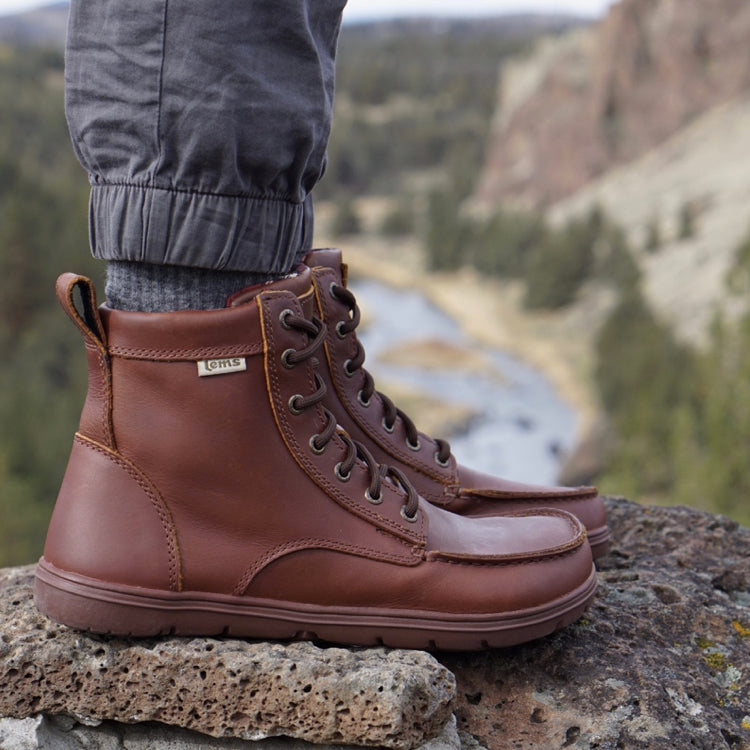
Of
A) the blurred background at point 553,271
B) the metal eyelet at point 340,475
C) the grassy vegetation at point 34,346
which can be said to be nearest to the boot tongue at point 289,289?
the metal eyelet at point 340,475

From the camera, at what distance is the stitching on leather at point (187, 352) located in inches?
54.9

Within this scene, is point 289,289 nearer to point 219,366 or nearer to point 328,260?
point 219,366

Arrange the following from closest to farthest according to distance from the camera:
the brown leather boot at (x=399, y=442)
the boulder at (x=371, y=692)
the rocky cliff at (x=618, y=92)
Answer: the boulder at (x=371, y=692)
the brown leather boot at (x=399, y=442)
the rocky cliff at (x=618, y=92)

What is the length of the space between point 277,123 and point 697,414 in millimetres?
10997

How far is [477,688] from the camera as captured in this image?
5.23 feet

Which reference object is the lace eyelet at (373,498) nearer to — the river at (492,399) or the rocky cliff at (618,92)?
the river at (492,399)

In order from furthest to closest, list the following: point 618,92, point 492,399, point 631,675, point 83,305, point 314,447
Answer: point 618,92 → point 492,399 → point 631,675 → point 314,447 → point 83,305

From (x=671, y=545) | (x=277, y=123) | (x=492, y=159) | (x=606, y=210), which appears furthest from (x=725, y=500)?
(x=492, y=159)

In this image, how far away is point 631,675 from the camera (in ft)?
5.21

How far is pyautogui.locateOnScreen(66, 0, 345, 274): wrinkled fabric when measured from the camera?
1273mm

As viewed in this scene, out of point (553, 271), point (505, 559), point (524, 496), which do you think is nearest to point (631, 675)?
point (505, 559)

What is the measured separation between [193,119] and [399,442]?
0.75 metres

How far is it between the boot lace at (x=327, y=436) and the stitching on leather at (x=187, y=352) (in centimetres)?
6

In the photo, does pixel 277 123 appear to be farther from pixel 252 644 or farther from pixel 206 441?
pixel 252 644
